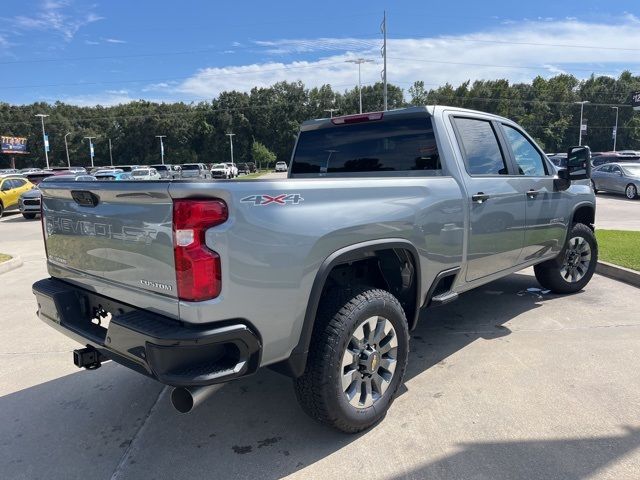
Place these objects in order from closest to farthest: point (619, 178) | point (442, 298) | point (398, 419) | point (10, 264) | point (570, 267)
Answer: point (398, 419) → point (442, 298) → point (570, 267) → point (10, 264) → point (619, 178)

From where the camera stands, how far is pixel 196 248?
230 cm

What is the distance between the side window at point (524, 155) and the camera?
4.68 metres

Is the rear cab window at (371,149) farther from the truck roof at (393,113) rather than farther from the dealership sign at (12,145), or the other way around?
the dealership sign at (12,145)

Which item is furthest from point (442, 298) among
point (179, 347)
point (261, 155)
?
point (261, 155)

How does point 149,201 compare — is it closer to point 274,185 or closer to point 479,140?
point 274,185

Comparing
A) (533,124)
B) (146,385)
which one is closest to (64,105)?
(533,124)

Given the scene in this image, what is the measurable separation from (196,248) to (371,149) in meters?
2.31

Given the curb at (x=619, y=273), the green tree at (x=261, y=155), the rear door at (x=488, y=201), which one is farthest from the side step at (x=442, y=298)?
the green tree at (x=261, y=155)

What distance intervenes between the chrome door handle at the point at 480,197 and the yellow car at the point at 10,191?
20030 millimetres

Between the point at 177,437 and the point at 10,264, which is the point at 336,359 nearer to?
the point at 177,437

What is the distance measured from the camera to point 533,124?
283 ft

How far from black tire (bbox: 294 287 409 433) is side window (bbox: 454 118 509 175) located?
1624 mm

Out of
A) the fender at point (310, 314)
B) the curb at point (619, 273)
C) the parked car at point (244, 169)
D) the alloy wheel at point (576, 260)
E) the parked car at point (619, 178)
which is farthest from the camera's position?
the parked car at point (244, 169)

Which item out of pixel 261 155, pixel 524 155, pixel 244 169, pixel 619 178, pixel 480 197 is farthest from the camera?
pixel 261 155
